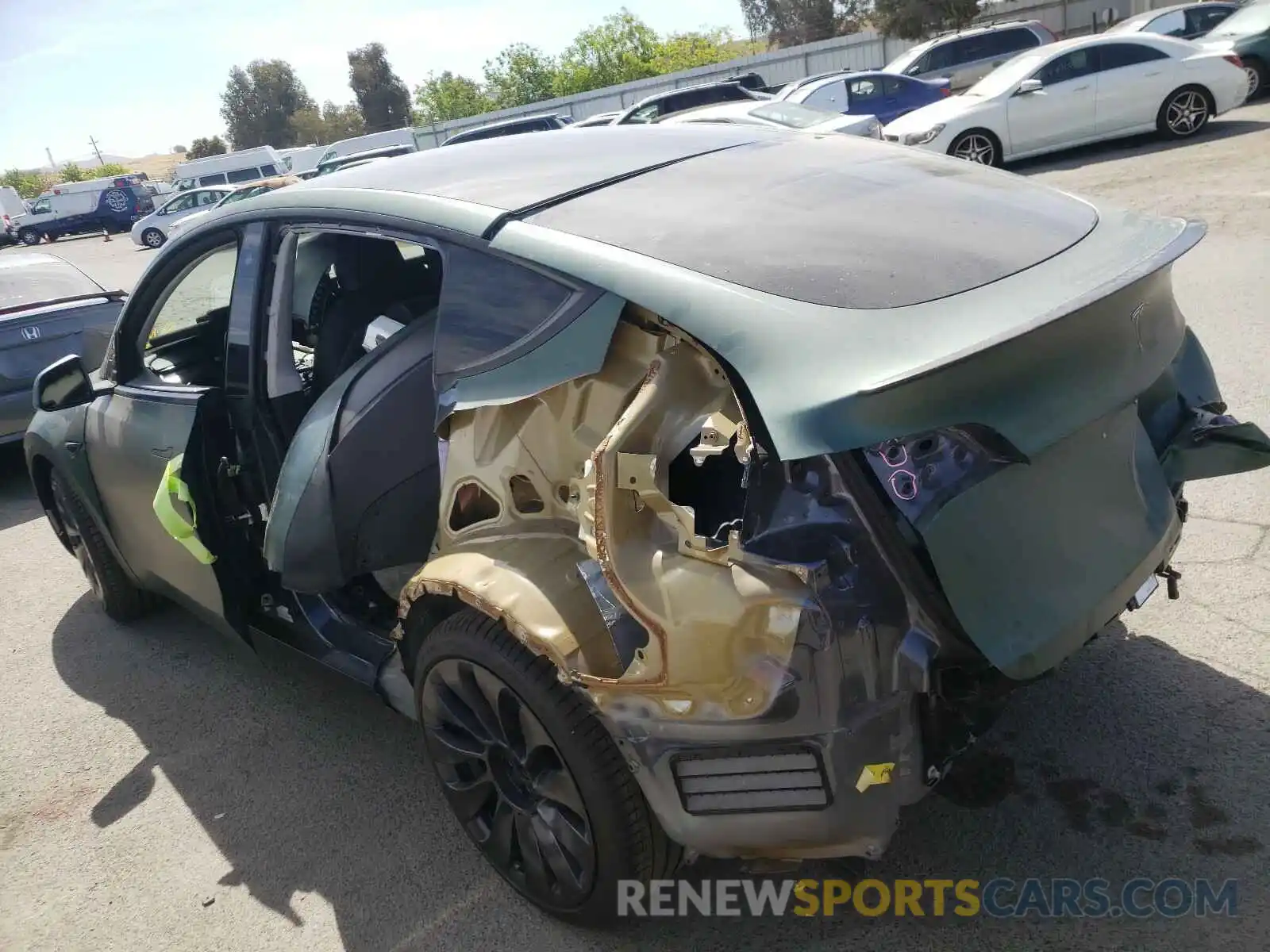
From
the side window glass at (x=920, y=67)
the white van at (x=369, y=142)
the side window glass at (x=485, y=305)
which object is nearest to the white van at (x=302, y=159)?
the white van at (x=369, y=142)

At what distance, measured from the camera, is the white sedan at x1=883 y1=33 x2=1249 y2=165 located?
1260cm

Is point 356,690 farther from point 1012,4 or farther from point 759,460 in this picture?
point 1012,4

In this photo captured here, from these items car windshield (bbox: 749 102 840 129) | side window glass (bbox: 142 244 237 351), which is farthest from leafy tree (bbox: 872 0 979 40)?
side window glass (bbox: 142 244 237 351)

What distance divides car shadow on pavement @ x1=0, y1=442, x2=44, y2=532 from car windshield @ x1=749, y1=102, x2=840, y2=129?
9.26 m

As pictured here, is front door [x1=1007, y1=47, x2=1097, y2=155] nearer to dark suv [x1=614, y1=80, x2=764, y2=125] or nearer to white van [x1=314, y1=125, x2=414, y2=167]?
dark suv [x1=614, y1=80, x2=764, y2=125]

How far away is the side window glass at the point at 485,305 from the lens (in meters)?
2.13

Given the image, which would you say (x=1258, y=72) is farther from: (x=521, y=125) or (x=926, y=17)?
(x=926, y=17)

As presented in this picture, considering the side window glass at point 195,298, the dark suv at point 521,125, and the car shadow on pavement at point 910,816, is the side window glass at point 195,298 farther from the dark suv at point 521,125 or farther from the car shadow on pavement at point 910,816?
the dark suv at point 521,125

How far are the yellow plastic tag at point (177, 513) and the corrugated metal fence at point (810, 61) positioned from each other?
118ft

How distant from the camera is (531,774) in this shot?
223 cm

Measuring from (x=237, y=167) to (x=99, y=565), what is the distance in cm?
3918

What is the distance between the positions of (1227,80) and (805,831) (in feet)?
46.7

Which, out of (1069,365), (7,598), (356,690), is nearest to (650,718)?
(1069,365)

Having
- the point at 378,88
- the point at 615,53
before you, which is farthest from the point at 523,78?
the point at 378,88
